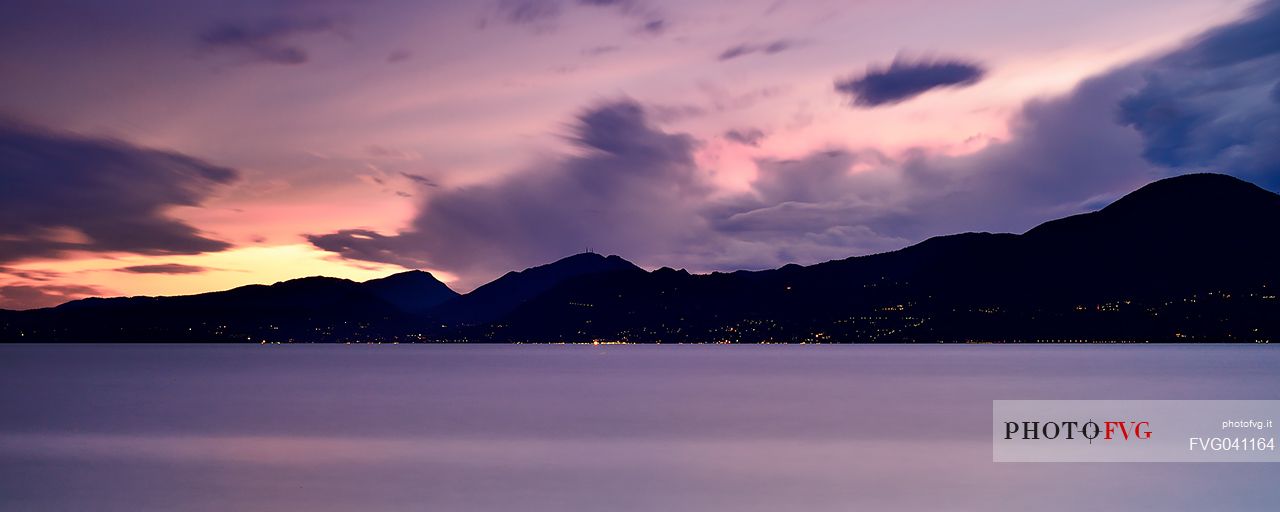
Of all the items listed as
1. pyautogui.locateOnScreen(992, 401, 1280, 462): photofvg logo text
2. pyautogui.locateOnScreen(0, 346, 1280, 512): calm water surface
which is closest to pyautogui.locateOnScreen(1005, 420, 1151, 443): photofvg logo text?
pyautogui.locateOnScreen(992, 401, 1280, 462): photofvg logo text

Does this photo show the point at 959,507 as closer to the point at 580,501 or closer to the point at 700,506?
the point at 700,506

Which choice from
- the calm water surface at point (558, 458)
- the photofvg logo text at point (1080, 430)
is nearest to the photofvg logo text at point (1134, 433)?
the photofvg logo text at point (1080, 430)

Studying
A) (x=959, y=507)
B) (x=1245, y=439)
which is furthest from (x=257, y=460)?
(x=1245, y=439)

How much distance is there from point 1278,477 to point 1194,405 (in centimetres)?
3866

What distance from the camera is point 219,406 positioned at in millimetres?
64062

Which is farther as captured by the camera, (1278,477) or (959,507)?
(1278,477)

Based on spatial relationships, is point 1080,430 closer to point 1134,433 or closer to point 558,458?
point 1134,433

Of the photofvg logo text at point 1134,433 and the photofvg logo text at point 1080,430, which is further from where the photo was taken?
the photofvg logo text at point 1080,430

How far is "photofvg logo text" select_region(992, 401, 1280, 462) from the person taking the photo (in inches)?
1297

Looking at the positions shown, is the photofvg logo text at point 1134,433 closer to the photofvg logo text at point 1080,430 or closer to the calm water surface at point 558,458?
the photofvg logo text at point 1080,430

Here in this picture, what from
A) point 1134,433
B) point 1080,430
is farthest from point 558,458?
point 1134,433

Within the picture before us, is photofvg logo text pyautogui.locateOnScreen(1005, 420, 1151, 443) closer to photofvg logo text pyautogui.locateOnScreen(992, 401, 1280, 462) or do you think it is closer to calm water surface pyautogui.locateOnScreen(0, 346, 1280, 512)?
photofvg logo text pyautogui.locateOnScreen(992, 401, 1280, 462)

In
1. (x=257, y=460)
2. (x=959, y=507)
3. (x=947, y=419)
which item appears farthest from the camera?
(x=947, y=419)

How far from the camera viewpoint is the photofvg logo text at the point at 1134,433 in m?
32.9
